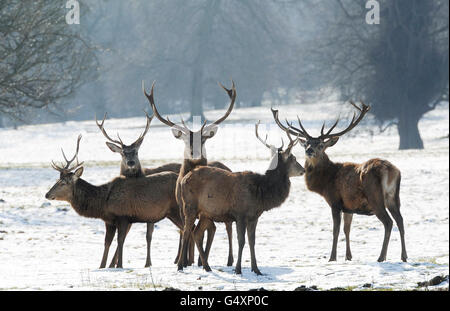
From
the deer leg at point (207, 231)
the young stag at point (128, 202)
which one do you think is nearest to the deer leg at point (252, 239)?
the deer leg at point (207, 231)

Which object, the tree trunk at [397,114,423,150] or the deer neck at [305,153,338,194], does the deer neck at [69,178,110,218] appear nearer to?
the deer neck at [305,153,338,194]

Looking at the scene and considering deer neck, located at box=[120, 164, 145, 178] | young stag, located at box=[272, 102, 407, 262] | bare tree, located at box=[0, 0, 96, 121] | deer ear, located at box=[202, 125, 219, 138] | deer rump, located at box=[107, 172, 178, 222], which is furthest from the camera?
bare tree, located at box=[0, 0, 96, 121]

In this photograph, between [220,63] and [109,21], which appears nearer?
[220,63]

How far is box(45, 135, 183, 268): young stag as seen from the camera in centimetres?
1147

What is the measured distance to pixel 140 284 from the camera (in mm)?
9117

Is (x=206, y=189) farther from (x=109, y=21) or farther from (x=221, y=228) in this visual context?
(x=109, y=21)

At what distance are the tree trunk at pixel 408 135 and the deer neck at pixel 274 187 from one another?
26117 millimetres

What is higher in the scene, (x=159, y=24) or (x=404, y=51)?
(x=159, y=24)

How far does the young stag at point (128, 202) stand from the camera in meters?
11.5

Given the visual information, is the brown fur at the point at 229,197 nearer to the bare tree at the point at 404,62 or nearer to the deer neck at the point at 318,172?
the deer neck at the point at 318,172

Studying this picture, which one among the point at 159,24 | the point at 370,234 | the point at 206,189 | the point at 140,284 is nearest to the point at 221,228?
the point at 370,234

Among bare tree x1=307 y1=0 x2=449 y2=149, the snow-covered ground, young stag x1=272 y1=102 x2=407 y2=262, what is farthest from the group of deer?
bare tree x1=307 y1=0 x2=449 y2=149

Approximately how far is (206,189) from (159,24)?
39.2 m

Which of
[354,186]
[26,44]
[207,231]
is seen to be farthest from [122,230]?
[26,44]
